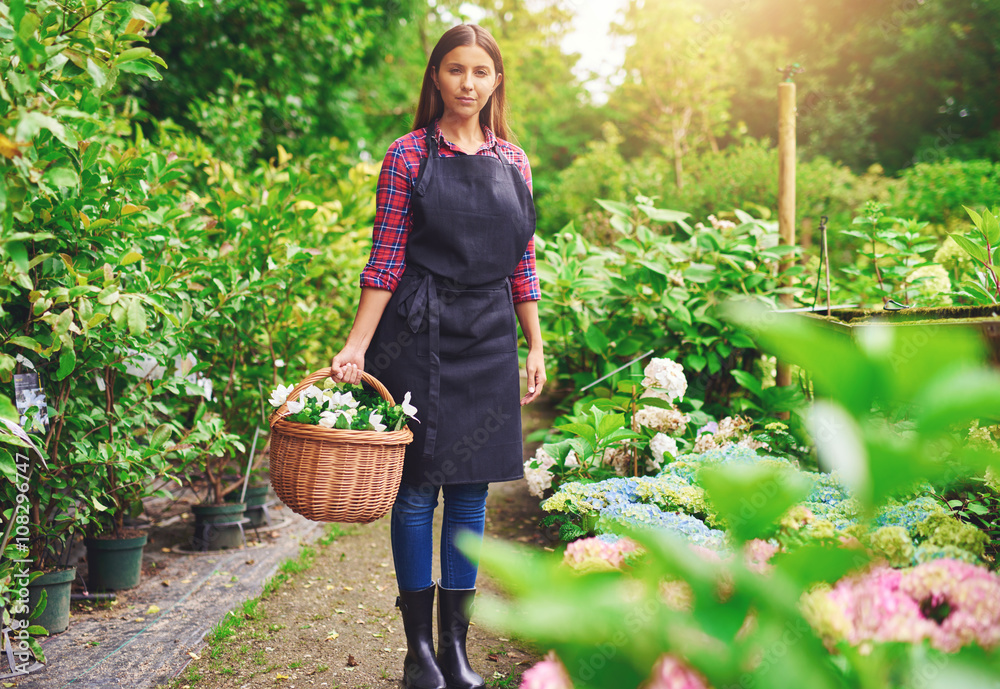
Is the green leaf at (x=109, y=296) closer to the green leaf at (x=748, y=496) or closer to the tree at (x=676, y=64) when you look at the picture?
the green leaf at (x=748, y=496)

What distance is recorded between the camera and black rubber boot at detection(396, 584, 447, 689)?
6.11 feet

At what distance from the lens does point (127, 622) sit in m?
2.19

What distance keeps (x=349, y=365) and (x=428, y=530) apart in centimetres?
53

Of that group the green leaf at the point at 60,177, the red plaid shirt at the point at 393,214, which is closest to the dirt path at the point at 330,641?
the red plaid shirt at the point at 393,214

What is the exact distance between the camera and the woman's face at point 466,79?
188 cm

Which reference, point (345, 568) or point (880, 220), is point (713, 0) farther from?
point (345, 568)

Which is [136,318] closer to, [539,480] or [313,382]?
[313,382]

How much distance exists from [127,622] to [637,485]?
1.66 meters

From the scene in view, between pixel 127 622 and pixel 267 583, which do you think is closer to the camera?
pixel 127 622

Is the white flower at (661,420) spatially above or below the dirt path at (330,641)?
above

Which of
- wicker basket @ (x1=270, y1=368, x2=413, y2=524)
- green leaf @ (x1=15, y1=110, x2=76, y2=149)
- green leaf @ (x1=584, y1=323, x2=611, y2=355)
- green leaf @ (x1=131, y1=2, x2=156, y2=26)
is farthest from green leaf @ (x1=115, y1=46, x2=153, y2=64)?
green leaf @ (x1=584, y1=323, x2=611, y2=355)

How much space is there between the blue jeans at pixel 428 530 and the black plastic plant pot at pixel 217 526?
1267 mm

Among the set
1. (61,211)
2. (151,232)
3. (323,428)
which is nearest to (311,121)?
(151,232)

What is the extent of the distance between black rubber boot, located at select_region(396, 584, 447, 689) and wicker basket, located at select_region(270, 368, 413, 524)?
1.11 feet
